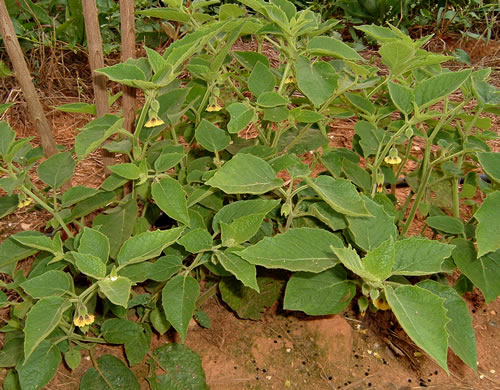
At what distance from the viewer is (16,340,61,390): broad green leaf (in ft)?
3.85

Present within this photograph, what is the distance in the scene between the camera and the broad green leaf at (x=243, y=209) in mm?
1106

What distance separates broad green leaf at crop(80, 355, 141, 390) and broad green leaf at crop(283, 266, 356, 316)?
0.48 metres

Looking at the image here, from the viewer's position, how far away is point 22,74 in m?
1.47

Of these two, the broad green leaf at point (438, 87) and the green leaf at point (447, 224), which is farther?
the green leaf at point (447, 224)

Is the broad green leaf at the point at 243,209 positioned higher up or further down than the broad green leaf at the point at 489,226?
further down

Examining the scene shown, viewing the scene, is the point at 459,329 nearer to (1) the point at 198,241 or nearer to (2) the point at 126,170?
(1) the point at 198,241

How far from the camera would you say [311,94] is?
1.15 meters

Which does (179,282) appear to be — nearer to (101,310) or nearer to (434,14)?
(101,310)

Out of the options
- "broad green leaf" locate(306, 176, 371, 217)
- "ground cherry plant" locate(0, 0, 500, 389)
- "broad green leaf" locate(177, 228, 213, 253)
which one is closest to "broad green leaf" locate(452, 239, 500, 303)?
"ground cherry plant" locate(0, 0, 500, 389)

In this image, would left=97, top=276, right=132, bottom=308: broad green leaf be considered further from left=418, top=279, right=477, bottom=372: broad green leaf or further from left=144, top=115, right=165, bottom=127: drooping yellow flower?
left=418, top=279, right=477, bottom=372: broad green leaf

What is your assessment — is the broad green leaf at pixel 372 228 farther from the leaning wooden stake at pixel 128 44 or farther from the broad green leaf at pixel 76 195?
the leaning wooden stake at pixel 128 44

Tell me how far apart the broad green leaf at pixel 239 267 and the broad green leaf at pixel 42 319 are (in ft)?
1.04

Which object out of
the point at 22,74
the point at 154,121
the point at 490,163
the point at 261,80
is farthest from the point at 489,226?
the point at 22,74

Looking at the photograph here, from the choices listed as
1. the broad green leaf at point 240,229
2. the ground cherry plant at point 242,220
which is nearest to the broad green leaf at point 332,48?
the ground cherry plant at point 242,220
